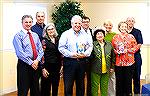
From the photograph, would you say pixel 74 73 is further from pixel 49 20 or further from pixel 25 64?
pixel 49 20

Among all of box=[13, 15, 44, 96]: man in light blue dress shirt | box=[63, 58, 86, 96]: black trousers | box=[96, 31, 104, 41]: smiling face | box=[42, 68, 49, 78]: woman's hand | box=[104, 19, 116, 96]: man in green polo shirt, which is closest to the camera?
box=[13, 15, 44, 96]: man in light blue dress shirt

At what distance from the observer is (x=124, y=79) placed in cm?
384

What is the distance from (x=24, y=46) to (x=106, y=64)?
1195 millimetres

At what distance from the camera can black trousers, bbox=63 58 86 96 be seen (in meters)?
3.40

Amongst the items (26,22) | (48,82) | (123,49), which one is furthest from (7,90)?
(123,49)

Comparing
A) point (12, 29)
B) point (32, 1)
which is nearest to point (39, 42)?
point (12, 29)

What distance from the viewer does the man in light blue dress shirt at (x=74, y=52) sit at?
3.41 meters

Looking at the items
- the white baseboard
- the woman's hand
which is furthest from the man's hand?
the white baseboard

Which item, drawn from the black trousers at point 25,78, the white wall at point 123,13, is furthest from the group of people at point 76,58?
the white wall at point 123,13

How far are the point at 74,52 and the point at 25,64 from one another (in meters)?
0.65

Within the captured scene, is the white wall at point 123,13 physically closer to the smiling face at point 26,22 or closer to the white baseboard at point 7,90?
the white baseboard at point 7,90

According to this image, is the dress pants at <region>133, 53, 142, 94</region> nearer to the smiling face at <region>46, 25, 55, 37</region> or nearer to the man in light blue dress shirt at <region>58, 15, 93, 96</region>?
the man in light blue dress shirt at <region>58, 15, 93, 96</region>

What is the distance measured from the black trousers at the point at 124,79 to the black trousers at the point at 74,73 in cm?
63

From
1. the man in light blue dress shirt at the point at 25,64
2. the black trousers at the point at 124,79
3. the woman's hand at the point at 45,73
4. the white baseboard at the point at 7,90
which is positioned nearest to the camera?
the man in light blue dress shirt at the point at 25,64
